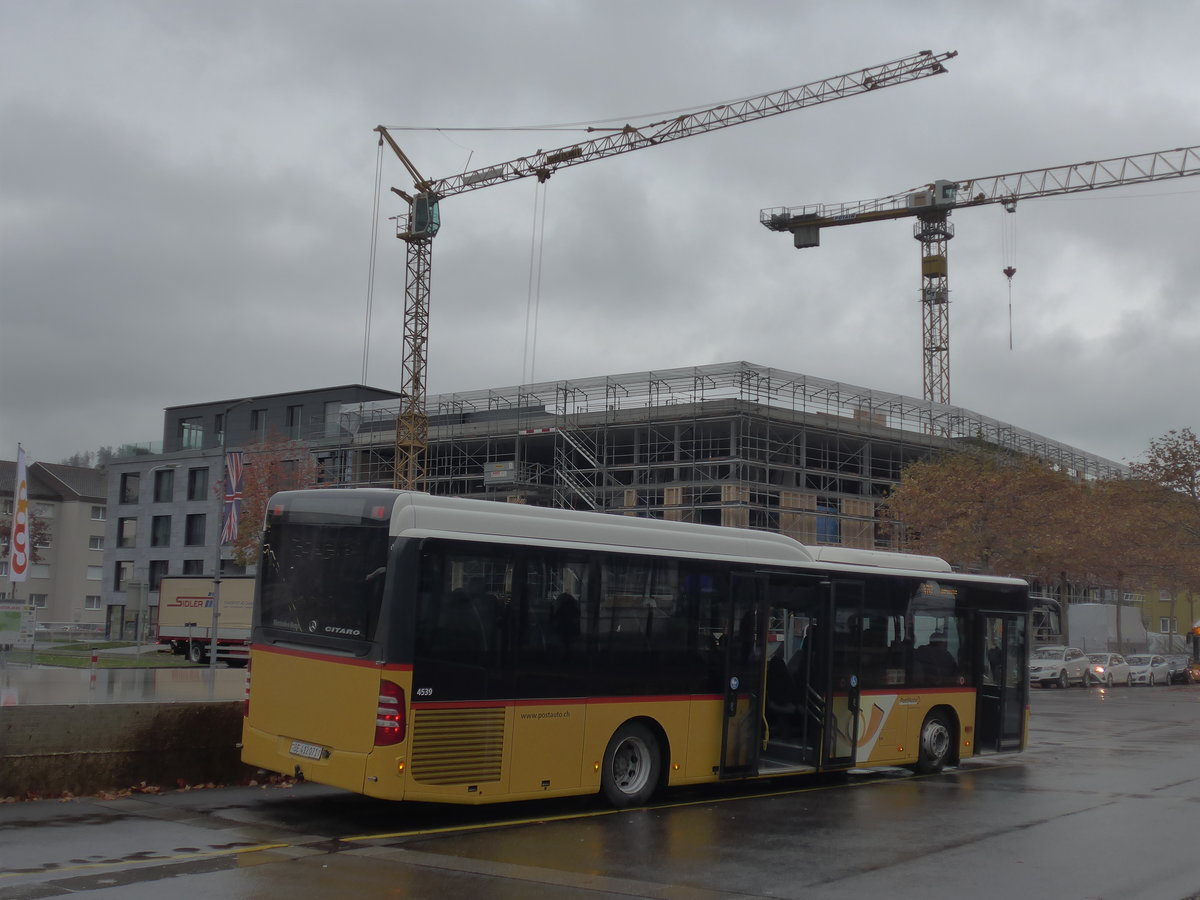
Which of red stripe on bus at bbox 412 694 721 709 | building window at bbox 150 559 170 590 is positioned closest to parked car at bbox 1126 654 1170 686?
red stripe on bus at bbox 412 694 721 709

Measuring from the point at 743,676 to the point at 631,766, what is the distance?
172cm

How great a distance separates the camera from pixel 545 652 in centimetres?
1136

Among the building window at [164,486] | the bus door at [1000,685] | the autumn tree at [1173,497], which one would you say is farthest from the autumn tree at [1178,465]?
the building window at [164,486]

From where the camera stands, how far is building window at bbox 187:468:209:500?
74750mm

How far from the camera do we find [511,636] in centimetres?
1112

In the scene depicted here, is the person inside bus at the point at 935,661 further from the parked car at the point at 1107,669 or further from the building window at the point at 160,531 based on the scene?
the building window at the point at 160,531

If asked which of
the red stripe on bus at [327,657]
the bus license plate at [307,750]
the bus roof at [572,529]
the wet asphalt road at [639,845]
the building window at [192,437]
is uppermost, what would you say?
the building window at [192,437]

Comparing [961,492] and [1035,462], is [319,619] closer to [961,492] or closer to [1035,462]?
[961,492]

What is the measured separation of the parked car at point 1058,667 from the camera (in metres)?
44.0

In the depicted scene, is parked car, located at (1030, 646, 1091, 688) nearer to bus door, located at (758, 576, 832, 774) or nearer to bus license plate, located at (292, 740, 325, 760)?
bus door, located at (758, 576, 832, 774)

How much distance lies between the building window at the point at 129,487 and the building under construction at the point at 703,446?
2783 centimetres

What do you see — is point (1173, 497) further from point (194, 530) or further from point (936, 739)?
point (194, 530)

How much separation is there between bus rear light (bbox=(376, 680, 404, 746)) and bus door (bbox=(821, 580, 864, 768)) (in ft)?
19.8

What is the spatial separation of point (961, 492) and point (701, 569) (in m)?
37.5
